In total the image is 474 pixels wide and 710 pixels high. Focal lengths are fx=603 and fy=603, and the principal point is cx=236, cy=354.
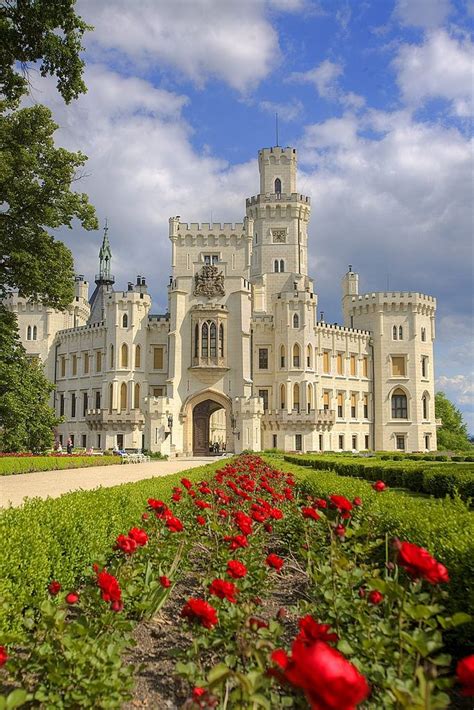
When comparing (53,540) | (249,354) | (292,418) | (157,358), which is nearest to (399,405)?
(292,418)

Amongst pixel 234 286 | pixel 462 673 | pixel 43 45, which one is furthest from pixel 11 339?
pixel 234 286

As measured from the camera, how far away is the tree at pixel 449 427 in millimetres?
73312

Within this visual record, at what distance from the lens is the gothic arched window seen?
56.9 m

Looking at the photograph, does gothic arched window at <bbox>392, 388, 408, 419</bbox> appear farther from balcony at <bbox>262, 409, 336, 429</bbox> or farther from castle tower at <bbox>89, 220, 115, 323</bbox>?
castle tower at <bbox>89, 220, 115, 323</bbox>

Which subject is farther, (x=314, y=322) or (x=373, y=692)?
(x=314, y=322)

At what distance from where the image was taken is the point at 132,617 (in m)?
6.36

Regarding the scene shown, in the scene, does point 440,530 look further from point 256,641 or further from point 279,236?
point 279,236

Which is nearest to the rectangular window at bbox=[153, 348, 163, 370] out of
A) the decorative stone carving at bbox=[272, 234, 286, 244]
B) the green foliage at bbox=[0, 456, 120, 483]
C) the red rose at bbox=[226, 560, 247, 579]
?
the decorative stone carving at bbox=[272, 234, 286, 244]

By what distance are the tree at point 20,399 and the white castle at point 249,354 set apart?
19.7 m

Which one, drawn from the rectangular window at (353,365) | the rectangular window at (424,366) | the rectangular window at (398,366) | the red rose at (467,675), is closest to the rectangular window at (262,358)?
the rectangular window at (353,365)

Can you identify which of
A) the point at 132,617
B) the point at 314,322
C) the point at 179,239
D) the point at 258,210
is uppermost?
the point at 258,210

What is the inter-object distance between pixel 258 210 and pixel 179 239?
35.7 feet

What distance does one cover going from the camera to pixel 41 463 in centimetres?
2866

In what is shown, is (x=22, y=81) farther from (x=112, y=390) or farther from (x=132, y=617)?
(x=112, y=390)
